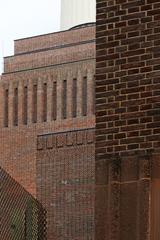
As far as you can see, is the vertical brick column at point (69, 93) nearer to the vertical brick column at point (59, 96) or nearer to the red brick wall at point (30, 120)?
the red brick wall at point (30, 120)

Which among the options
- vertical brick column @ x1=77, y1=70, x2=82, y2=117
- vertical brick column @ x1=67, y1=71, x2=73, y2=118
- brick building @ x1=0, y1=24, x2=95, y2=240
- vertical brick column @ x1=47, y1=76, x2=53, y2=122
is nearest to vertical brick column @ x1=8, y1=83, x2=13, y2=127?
brick building @ x1=0, y1=24, x2=95, y2=240

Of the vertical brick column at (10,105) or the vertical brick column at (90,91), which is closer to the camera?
the vertical brick column at (90,91)

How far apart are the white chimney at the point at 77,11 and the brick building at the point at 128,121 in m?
47.1

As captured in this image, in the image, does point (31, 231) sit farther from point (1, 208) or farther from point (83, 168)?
point (83, 168)

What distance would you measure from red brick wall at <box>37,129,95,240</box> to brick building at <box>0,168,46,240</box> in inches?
635

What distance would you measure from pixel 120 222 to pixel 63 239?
30128 millimetres

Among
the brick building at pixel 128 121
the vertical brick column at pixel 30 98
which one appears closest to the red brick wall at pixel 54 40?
the vertical brick column at pixel 30 98

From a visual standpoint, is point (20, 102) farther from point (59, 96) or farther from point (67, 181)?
point (67, 181)

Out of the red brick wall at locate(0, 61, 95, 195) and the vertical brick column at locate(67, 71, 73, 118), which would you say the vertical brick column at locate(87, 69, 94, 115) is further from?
the vertical brick column at locate(67, 71, 73, 118)

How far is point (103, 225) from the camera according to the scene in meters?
8.79

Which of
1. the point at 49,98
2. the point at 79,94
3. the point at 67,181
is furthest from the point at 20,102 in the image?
the point at 67,181

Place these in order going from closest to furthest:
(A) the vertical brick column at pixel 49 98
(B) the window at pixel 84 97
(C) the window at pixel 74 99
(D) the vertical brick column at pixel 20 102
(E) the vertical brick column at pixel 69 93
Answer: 1. (B) the window at pixel 84 97
2. (C) the window at pixel 74 99
3. (E) the vertical brick column at pixel 69 93
4. (A) the vertical brick column at pixel 49 98
5. (D) the vertical brick column at pixel 20 102

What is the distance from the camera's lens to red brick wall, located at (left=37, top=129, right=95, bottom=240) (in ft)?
126

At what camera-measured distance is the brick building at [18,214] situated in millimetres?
18781
